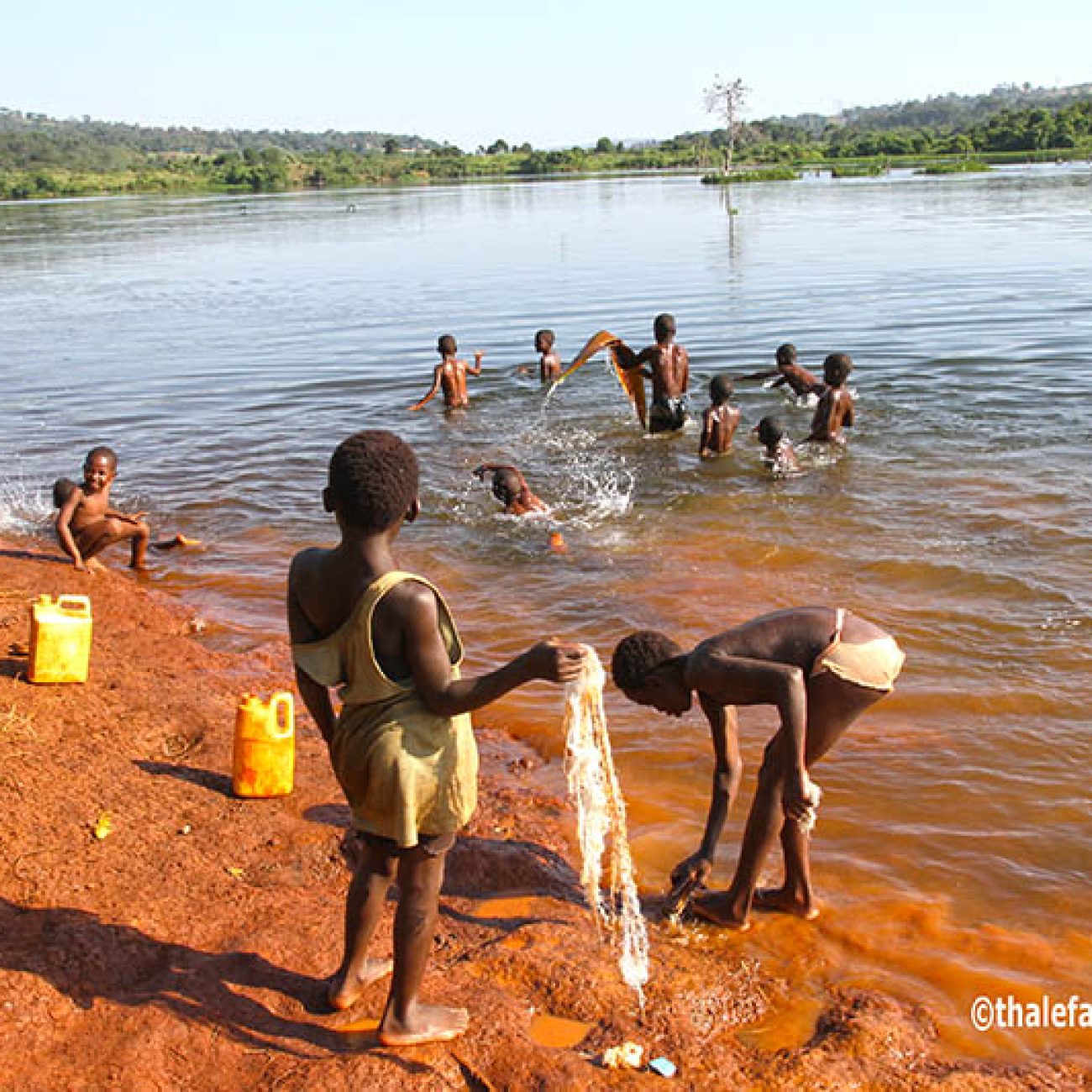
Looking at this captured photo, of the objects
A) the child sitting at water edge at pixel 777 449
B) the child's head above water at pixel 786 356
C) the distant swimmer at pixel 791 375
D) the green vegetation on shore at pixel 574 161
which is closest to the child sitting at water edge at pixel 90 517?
the child sitting at water edge at pixel 777 449

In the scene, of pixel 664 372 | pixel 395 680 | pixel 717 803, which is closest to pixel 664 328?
pixel 664 372

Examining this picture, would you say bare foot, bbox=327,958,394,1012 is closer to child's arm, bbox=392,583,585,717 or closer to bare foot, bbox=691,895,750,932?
child's arm, bbox=392,583,585,717

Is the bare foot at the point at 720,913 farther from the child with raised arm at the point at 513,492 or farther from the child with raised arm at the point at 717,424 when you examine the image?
the child with raised arm at the point at 717,424

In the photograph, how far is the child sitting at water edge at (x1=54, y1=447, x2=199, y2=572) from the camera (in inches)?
304

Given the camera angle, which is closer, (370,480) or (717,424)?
(370,480)

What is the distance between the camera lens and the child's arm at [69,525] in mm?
7691

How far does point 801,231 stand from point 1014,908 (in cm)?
3010

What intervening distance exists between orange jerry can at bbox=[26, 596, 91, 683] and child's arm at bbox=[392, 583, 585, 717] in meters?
3.11

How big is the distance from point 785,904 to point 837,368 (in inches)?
274

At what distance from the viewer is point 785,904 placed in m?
4.03

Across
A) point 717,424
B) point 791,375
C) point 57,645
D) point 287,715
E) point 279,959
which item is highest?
point 791,375

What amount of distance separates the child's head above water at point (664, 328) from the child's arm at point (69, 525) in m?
5.88

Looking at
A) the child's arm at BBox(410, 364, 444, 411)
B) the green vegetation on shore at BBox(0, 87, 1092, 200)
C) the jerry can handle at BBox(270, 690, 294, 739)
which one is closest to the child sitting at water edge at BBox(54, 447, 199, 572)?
the jerry can handle at BBox(270, 690, 294, 739)

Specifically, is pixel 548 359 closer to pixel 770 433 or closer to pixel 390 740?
pixel 770 433
